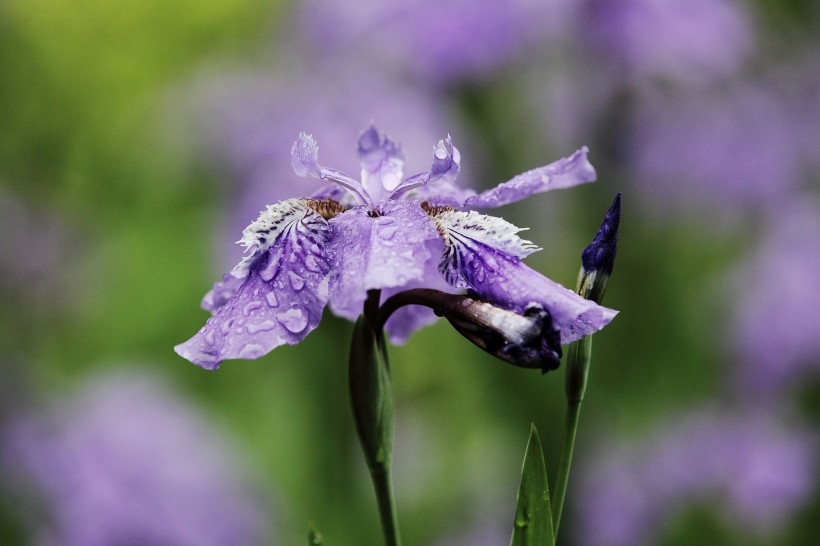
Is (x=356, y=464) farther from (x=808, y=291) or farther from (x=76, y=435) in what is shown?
(x=808, y=291)

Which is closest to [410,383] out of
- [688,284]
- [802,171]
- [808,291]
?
[688,284]

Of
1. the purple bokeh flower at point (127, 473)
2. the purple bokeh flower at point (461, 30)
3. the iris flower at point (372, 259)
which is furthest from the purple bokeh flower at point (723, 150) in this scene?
the iris flower at point (372, 259)

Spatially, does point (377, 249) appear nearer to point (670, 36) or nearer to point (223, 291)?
point (223, 291)

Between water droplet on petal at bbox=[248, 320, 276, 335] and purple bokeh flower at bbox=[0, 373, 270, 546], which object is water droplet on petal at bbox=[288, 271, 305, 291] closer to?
water droplet on petal at bbox=[248, 320, 276, 335]

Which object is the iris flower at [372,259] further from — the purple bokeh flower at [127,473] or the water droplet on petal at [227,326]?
the purple bokeh flower at [127,473]

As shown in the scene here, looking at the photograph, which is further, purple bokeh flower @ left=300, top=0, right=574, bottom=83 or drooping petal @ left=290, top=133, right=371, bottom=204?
purple bokeh flower @ left=300, top=0, right=574, bottom=83

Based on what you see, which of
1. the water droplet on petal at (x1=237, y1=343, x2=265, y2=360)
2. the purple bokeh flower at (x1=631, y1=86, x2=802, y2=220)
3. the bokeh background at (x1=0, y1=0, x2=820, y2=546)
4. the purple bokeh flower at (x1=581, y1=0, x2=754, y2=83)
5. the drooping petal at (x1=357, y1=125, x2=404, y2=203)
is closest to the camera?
the water droplet on petal at (x1=237, y1=343, x2=265, y2=360)

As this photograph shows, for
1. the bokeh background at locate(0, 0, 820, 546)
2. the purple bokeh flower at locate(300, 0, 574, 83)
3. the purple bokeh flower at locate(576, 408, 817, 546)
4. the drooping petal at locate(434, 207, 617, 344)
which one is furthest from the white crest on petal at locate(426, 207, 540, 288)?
the purple bokeh flower at locate(300, 0, 574, 83)
